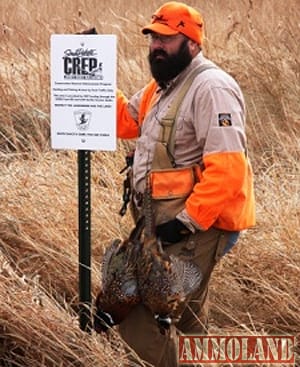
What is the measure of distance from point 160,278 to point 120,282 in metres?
0.19

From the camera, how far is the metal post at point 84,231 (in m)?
4.01

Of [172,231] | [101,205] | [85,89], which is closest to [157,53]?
[85,89]

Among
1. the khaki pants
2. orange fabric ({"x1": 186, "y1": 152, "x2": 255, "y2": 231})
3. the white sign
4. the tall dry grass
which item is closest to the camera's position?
orange fabric ({"x1": 186, "y1": 152, "x2": 255, "y2": 231})

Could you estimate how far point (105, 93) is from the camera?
151 inches

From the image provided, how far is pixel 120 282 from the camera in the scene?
3.67 metres

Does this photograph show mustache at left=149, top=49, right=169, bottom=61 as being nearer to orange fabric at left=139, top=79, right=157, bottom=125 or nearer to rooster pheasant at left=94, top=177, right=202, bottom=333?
orange fabric at left=139, top=79, right=157, bottom=125

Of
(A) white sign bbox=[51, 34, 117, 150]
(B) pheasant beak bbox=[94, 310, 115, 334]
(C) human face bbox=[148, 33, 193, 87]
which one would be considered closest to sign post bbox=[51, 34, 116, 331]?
(A) white sign bbox=[51, 34, 117, 150]

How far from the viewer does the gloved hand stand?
358 cm

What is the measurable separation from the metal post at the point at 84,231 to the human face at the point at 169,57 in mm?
554

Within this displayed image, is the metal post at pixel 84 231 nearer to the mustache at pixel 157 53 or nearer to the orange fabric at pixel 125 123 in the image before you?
the orange fabric at pixel 125 123

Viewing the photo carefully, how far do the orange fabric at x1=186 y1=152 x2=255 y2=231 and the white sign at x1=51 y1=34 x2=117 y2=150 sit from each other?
1.81ft

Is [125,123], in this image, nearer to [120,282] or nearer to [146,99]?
[146,99]

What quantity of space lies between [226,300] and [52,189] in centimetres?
135

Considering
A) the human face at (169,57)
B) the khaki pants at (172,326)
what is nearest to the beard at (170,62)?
the human face at (169,57)
